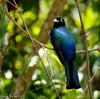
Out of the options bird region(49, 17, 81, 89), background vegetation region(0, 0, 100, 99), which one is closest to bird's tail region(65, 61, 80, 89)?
bird region(49, 17, 81, 89)

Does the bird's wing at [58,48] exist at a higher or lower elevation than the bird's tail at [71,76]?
higher

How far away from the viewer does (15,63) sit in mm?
3990

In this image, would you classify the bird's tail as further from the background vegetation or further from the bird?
the background vegetation

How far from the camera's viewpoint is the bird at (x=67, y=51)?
8.30 feet

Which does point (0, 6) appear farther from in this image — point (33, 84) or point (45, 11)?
point (45, 11)

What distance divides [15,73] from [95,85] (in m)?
0.78

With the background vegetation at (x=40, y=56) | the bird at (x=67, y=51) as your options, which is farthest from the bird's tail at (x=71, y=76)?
the background vegetation at (x=40, y=56)

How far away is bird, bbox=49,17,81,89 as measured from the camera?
2.53 m

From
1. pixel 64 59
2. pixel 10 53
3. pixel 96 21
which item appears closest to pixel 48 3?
pixel 96 21

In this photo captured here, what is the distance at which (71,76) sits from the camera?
2.56 metres

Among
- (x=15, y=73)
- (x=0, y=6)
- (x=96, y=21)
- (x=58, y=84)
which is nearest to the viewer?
(x=0, y=6)

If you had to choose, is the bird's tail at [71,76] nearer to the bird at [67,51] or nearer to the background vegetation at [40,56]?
the bird at [67,51]

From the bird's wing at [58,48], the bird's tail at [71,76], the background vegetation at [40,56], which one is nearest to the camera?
the bird's tail at [71,76]

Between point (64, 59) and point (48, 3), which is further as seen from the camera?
point (48, 3)
